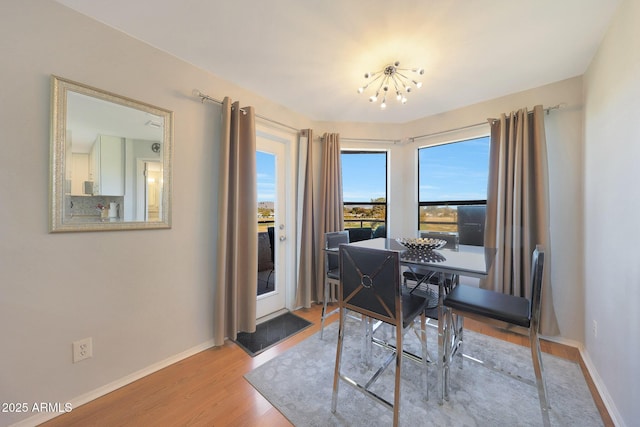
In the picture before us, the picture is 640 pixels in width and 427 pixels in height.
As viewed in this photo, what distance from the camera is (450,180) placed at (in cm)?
302

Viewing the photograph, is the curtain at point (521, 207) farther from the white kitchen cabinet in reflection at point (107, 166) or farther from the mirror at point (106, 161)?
the white kitchen cabinet in reflection at point (107, 166)

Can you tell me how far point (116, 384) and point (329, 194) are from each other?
2575mm

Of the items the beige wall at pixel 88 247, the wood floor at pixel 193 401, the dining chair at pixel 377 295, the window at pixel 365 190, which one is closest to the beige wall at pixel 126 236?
the beige wall at pixel 88 247

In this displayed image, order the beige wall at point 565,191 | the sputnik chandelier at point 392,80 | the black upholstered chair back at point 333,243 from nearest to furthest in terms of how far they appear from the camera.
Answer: the sputnik chandelier at point 392,80
the beige wall at point 565,191
the black upholstered chair back at point 333,243

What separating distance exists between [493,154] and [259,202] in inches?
105

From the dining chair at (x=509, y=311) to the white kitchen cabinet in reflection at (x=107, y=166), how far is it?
8.13ft

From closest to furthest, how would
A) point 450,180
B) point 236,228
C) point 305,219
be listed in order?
point 236,228
point 305,219
point 450,180

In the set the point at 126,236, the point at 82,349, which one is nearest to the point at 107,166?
the point at 126,236

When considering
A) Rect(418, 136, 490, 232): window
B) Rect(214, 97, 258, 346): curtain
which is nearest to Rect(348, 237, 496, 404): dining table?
Rect(418, 136, 490, 232): window

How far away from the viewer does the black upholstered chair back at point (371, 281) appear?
1.25 meters

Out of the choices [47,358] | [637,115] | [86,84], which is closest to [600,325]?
[637,115]

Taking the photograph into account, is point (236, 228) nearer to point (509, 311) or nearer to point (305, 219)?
point (305, 219)

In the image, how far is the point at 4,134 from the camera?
1237 mm

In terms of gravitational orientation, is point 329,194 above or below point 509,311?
above
